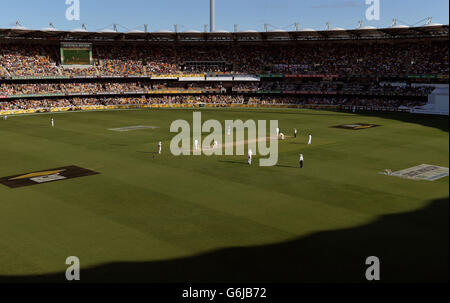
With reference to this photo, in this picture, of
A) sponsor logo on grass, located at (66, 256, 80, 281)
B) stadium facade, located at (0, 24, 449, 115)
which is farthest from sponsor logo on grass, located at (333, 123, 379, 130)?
sponsor logo on grass, located at (66, 256, 80, 281)

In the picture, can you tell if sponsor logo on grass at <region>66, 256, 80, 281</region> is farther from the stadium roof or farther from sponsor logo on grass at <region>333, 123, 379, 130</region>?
the stadium roof

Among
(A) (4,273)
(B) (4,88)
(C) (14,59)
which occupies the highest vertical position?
(C) (14,59)

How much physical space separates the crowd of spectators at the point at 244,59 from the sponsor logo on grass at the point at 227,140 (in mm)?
28642

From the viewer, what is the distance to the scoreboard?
2815 inches

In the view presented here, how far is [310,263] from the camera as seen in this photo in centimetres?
1380

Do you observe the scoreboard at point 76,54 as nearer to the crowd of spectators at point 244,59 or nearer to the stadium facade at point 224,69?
the stadium facade at point 224,69

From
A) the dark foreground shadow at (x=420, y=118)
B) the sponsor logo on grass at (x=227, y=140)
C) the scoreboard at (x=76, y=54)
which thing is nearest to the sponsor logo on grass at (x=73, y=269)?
the sponsor logo on grass at (x=227, y=140)

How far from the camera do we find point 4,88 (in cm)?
6397

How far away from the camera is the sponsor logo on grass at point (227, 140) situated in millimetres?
32469

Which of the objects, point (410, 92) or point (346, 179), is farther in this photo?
point (410, 92)
